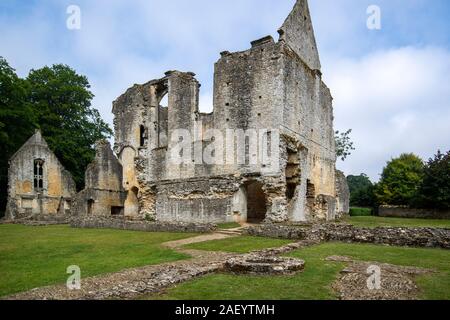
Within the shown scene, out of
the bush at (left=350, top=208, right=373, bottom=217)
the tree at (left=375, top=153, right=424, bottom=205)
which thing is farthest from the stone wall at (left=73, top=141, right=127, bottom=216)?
the tree at (left=375, top=153, right=424, bottom=205)

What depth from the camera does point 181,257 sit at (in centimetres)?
1016

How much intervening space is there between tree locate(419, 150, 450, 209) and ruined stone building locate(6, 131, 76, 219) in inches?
1263

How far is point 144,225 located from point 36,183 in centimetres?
1925

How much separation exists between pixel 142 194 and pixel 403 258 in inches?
840

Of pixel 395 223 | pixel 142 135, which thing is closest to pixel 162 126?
pixel 142 135

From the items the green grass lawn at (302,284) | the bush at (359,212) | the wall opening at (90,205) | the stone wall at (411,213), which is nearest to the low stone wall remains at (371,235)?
the green grass lawn at (302,284)

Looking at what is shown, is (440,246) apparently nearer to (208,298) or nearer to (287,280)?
(287,280)

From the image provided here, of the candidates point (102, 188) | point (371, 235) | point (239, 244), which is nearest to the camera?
point (239, 244)

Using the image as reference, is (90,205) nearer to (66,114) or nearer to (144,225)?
(144,225)

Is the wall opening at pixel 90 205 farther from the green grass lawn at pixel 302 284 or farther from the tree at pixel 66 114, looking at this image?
A: the green grass lawn at pixel 302 284

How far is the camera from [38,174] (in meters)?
33.2

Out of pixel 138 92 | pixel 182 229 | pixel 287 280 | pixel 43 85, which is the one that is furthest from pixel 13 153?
pixel 287 280

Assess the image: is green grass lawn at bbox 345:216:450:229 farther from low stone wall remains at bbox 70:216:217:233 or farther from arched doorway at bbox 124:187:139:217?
arched doorway at bbox 124:187:139:217
